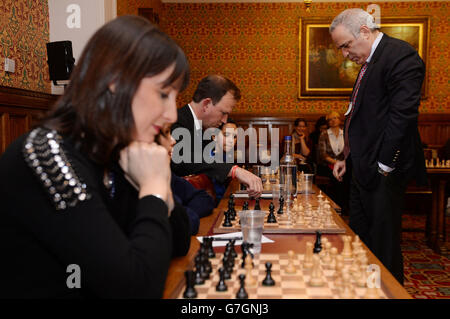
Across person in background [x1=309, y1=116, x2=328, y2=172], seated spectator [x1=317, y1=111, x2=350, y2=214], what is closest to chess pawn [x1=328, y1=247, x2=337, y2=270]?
seated spectator [x1=317, y1=111, x2=350, y2=214]

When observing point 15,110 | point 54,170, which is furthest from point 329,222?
point 15,110

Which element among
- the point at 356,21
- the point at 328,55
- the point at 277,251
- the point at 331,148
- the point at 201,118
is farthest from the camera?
the point at 328,55

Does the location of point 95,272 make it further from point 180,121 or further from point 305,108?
point 305,108

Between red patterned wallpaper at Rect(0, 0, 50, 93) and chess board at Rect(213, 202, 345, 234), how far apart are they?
9.49ft

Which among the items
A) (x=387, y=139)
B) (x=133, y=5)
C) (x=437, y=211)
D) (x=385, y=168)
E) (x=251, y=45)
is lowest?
(x=437, y=211)

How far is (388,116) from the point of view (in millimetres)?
2711

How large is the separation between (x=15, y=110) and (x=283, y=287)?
3.62 meters

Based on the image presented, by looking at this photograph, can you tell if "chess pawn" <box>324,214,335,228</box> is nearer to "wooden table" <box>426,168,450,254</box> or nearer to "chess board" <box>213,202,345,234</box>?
"chess board" <box>213,202,345,234</box>

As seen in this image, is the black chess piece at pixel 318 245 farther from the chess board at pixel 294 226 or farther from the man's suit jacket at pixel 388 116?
the man's suit jacket at pixel 388 116

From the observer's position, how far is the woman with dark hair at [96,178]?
96cm

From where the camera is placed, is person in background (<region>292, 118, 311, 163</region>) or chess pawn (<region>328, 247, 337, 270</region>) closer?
chess pawn (<region>328, 247, 337, 270</region>)

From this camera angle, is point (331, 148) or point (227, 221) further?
point (331, 148)

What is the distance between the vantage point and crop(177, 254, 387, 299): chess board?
1.07 metres

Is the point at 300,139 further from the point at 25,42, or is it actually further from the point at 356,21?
the point at 356,21
